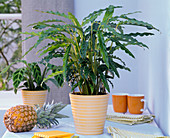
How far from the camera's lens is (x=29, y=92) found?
1558 mm

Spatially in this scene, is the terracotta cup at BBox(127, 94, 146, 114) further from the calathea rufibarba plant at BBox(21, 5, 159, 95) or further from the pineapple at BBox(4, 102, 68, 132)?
the pineapple at BBox(4, 102, 68, 132)

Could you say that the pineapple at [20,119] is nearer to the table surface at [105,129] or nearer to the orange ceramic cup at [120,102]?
the table surface at [105,129]

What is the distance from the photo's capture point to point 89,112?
1083mm

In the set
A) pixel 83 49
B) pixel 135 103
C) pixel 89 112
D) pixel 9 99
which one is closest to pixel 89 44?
pixel 83 49

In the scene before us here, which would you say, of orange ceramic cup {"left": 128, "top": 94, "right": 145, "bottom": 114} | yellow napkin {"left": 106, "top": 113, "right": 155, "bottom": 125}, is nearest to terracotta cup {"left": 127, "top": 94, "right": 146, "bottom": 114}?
orange ceramic cup {"left": 128, "top": 94, "right": 145, "bottom": 114}

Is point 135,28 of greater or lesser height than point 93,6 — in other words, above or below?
below

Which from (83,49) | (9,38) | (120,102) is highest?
(9,38)

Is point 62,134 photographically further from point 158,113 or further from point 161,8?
point 161,8

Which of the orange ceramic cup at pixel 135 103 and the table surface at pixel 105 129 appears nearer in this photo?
the table surface at pixel 105 129

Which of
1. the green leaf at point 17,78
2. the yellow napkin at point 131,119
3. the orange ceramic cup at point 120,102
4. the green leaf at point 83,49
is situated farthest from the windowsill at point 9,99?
the green leaf at point 83,49

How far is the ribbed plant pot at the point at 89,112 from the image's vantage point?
1080mm

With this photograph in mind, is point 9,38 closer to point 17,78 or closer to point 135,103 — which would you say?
point 17,78

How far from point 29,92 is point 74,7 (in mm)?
1070

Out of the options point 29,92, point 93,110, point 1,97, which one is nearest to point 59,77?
point 29,92
